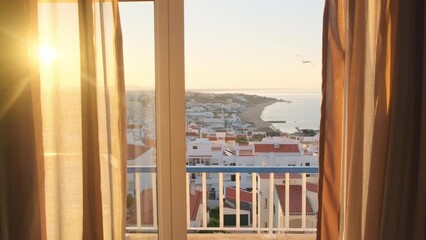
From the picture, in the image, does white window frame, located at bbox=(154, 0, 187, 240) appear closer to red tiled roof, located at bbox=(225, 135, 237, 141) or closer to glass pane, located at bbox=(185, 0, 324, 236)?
glass pane, located at bbox=(185, 0, 324, 236)

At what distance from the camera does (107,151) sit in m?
1.67

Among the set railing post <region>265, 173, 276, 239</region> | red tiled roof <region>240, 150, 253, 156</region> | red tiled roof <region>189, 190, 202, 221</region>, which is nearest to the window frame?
red tiled roof <region>240, 150, 253, 156</region>

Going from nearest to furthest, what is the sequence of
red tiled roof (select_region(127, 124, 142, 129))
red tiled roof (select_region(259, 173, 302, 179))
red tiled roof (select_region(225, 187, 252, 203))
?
red tiled roof (select_region(127, 124, 142, 129)) → red tiled roof (select_region(259, 173, 302, 179)) → red tiled roof (select_region(225, 187, 252, 203))

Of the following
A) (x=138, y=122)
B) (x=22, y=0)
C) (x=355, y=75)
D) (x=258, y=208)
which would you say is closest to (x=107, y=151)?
(x=138, y=122)

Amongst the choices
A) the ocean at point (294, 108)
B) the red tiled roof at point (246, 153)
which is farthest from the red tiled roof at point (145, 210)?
the red tiled roof at point (246, 153)

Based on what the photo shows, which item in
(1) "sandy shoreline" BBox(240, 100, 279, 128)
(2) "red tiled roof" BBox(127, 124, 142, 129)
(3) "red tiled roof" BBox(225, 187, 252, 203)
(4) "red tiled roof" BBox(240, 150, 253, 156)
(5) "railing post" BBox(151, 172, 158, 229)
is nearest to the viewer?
(2) "red tiled roof" BBox(127, 124, 142, 129)

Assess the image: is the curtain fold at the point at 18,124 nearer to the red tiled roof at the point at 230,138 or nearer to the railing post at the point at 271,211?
the red tiled roof at the point at 230,138

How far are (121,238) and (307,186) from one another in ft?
6.74

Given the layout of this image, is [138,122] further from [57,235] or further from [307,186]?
[307,186]

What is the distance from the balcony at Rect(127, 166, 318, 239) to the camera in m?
3.43

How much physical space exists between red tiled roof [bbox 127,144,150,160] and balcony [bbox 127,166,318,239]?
4.92 ft

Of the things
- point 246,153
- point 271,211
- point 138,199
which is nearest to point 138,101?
point 138,199

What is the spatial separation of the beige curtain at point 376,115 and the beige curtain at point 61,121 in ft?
3.23

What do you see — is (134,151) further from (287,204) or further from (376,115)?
(287,204)
